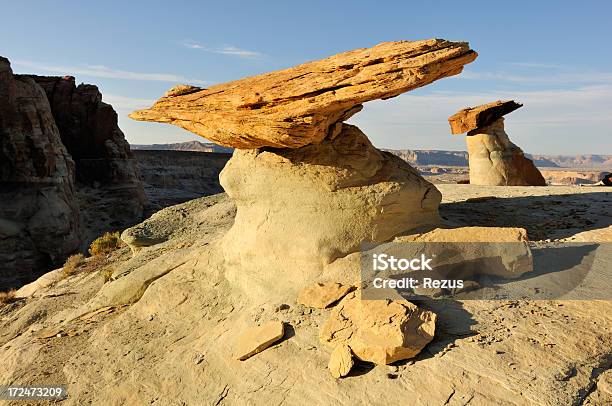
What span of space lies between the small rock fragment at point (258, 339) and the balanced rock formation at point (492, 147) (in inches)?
338

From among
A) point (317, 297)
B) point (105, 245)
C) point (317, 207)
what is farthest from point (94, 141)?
point (317, 297)

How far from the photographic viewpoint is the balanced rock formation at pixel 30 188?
15641 millimetres

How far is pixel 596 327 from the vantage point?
376cm

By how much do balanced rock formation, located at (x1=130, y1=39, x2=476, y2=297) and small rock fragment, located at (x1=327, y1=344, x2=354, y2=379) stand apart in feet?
4.42

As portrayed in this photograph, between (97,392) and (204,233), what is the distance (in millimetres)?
4268

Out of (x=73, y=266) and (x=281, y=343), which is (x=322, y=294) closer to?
(x=281, y=343)

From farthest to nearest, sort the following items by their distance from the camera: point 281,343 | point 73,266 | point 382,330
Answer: point 73,266
point 281,343
point 382,330

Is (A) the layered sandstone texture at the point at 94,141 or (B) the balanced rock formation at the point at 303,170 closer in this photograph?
(B) the balanced rock formation at the point at 303,170

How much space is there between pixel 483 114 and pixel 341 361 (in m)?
9.20

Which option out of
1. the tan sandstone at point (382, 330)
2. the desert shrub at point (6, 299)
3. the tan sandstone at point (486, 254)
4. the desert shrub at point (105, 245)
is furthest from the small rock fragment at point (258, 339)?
the desert shrub at point (105, 245)

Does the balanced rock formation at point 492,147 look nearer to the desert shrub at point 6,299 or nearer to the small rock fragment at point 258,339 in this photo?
the small rock fragment at point 258,339

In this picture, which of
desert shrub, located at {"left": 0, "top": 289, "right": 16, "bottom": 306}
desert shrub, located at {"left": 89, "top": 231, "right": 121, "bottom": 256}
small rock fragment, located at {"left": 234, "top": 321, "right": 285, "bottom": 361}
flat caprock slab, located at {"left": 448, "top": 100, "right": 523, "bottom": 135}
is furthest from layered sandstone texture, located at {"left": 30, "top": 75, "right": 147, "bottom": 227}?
small rock fragment, located at {"left": 234, "top": 321, "right": 285, "bottom": 361}

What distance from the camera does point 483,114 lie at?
11148 millimetres

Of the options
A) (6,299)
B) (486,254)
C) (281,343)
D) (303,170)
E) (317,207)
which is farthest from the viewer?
(6,299)
